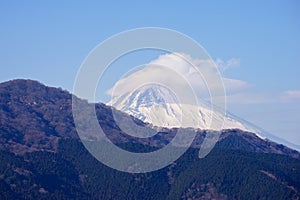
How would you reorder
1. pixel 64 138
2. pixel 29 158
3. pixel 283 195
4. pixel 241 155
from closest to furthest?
pixel 283 195 → pixel 29 158 → pixel 241 155 → pixel 64 138

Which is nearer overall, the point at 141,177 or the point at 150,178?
the point at 141,177

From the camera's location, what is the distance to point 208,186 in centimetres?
16388

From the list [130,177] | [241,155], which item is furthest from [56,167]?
[241,155]

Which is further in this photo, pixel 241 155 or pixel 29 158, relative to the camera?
pixel 241 155

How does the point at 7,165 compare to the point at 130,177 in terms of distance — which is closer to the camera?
the point at 7,165

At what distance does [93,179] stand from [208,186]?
27482mm

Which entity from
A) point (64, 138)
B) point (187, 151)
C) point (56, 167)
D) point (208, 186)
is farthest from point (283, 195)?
point (64, 138)

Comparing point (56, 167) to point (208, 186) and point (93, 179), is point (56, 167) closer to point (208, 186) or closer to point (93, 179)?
point (93, 179)

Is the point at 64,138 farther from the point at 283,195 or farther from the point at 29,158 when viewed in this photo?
the point at 283,195

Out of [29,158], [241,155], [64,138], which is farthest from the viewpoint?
[64,138]

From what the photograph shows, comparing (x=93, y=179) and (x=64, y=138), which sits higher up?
(x=64, y=138)

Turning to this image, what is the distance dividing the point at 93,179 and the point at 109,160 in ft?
38.3

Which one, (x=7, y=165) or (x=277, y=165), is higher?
(x=277, y=165)

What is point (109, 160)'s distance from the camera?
178m
